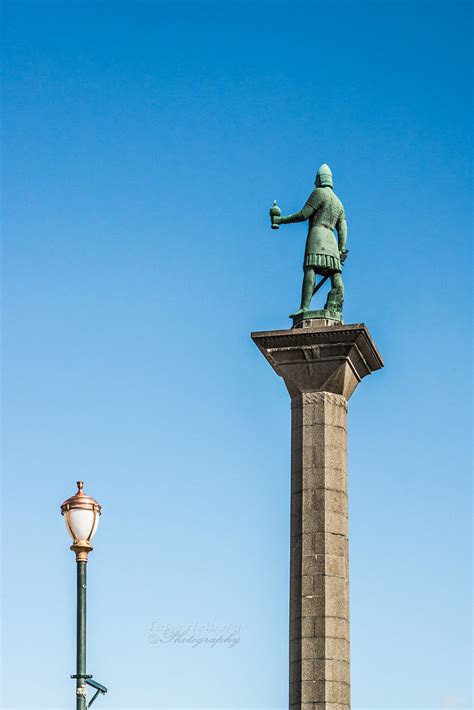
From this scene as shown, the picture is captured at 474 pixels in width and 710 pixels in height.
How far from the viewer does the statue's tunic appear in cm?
2272

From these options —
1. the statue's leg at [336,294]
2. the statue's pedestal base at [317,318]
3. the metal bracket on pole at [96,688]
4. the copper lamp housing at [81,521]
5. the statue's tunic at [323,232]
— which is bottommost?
the metal bracket on pole at [96,688]

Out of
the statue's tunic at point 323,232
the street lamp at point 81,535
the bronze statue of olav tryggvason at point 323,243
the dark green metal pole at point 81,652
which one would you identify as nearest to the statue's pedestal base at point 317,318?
Result: the bronze statue of olav tryggvason at point 323,243

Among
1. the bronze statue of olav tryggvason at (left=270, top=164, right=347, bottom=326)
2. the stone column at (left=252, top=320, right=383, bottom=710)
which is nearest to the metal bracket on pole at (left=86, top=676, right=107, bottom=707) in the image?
the stone column at (left=252, top=320, right=383, bottom=710)

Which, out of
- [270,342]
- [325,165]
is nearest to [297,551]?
[270,342]

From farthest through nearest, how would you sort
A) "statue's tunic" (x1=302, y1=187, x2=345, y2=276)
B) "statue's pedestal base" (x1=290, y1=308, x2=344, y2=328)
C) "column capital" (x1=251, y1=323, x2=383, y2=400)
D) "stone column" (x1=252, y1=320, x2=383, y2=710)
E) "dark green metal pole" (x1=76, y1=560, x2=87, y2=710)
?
"statue's tunic" (x1=302, y1=187, x2=345, y2=276)
"statue's pedestal base" (x1=290, y1=308, x2=344, y2=328)
"column capital" (x1=251, y1=323, x2=383, y2=400)
"stone column" (x1=252, y1=320, x2=383, y2=710)
"dark green metal pole" (x1=76, y1=560, x2=87, y2=710)

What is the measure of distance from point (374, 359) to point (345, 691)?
598 cm

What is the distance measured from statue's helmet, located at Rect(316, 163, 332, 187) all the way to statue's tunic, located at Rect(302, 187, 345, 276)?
4.7 inches

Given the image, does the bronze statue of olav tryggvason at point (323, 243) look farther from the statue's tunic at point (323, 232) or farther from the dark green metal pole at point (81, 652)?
the dark green metal pole at point (81, 652)

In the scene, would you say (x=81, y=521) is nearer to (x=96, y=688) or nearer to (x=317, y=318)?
(x=96, y=688)

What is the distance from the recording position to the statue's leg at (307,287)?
22531 millimetres

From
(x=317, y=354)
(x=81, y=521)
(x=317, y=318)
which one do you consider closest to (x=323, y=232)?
(x=317, y=318)

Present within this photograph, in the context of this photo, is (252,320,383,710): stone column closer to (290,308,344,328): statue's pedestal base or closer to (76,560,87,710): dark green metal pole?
(290,308,344,328): statue's pedestal base

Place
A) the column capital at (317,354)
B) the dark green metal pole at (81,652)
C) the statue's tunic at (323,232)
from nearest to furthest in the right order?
the dark green metal pole at (81,652)
the column capital at (317,354)
the statue's tunic at (323,232)

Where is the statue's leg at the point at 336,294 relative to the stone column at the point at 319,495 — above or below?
above
